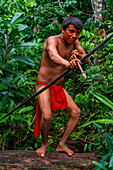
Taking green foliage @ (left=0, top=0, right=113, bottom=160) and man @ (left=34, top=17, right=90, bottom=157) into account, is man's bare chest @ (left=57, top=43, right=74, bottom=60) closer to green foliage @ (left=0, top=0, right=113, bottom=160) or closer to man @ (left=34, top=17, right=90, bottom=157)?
man @ (left=34, top=17, right=90, bottom=157)

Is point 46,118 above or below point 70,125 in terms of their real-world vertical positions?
above

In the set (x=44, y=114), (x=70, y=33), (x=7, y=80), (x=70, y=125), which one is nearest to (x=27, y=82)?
(x=7, y=80)

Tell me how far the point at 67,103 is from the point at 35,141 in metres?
1.04

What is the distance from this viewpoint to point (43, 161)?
7.27 feet

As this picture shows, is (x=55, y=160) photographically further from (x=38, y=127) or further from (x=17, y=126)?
(x=17, y=126)

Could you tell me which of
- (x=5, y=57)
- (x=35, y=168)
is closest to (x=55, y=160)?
(x=35, y=168)

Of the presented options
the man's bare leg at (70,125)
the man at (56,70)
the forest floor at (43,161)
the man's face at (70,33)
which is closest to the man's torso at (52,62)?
the man at (56,70)

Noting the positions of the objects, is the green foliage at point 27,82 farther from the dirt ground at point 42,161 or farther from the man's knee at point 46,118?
the man's knee at point 46,118

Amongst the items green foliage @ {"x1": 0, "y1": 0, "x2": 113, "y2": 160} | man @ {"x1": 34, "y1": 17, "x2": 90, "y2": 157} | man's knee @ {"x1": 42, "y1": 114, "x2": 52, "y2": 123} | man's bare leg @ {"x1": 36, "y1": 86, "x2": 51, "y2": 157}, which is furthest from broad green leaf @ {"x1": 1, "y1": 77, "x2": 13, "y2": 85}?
man's knee @ {"x1": 42, "y1": 114, "x2": 52, "y2": 123}

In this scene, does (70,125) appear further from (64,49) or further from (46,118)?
(64,49)

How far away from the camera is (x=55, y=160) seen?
2.24m

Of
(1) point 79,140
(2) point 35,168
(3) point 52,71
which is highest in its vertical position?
(3) point 52,71

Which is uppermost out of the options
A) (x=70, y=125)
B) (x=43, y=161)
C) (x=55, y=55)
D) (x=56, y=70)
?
(x=55, y=55)

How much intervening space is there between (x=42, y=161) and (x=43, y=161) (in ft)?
0.04
